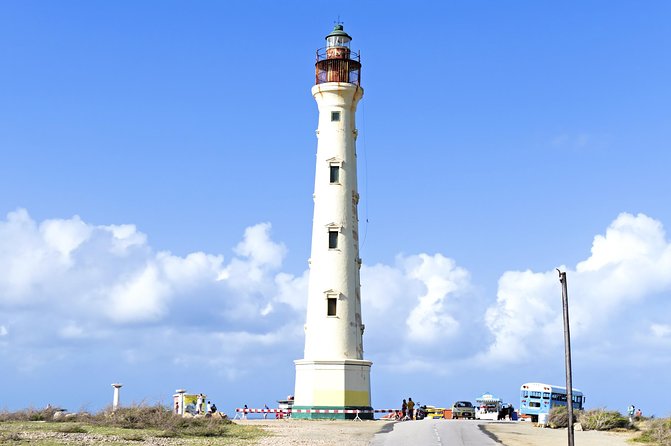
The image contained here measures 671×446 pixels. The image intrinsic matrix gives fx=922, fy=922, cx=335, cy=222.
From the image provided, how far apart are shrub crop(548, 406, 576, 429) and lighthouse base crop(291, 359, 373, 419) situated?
433 inches

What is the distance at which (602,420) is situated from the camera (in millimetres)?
53438

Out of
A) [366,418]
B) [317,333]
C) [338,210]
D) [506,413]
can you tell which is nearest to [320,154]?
[338,210]

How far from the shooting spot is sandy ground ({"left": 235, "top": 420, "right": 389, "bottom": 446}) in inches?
1320

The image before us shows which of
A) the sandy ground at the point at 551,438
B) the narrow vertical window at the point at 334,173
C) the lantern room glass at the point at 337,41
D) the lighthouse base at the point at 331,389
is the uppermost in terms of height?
the lantern room glass at the point at 337,41

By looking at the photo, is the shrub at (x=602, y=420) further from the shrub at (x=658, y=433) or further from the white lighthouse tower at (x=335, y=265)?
the white lighthouse tower at (x=335, y=265)

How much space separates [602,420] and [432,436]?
2012cm

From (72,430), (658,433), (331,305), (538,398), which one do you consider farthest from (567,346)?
(538,398)

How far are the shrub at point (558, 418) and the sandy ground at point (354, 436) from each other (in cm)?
370

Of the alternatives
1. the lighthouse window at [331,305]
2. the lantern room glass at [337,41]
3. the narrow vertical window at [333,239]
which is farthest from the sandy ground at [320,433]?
the lantern room glass at [337,41]

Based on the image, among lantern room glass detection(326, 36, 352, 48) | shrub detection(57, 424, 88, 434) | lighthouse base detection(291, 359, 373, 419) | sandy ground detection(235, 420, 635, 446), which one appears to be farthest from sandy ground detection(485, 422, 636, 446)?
lantern room glass detection(326, 36, 352, 48)

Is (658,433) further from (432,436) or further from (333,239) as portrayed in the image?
(333,239)

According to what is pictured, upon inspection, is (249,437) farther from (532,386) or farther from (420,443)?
(532,386)

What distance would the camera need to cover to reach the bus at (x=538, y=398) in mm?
64387

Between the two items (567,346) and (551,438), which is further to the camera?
(551,438)
